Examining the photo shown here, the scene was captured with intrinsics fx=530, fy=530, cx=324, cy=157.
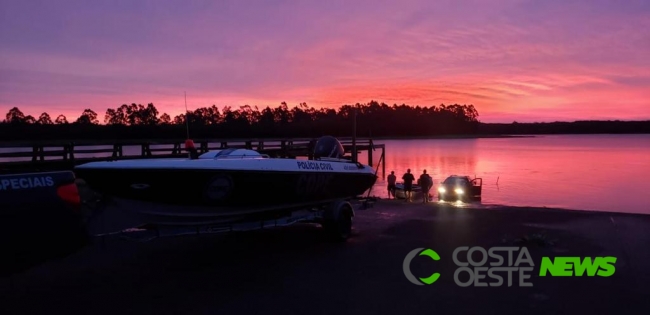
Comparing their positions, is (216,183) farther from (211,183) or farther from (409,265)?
(409,265)

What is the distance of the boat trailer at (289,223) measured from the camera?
7.02 m

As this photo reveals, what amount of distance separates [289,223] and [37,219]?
4.36 metres

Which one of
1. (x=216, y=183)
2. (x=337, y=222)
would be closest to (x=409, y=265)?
(x=337, y=222)

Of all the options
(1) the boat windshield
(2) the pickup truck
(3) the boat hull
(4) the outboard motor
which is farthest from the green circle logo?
(1) the boat windshield

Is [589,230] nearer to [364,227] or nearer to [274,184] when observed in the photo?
[364,227]

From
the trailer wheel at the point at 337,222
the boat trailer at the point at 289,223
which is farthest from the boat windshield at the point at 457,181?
the trailer wheel at the point at 337,222

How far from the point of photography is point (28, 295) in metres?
6.19

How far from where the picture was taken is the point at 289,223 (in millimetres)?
8586

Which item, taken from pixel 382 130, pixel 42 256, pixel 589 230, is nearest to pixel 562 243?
pixel 589 230

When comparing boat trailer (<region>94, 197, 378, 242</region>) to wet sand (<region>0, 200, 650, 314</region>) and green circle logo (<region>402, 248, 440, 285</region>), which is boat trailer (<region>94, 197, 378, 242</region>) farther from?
green circle logo (<region>402, 248, 440, 285</region>)

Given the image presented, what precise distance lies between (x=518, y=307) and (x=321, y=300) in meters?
2.17

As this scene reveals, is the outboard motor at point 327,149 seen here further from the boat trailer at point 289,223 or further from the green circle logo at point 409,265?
the green circle logo at point 409,265

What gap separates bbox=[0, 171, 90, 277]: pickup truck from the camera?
181 inches

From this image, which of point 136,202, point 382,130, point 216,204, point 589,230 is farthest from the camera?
point 382,130
